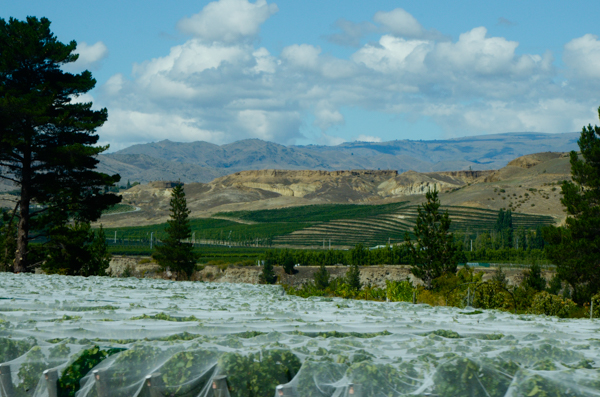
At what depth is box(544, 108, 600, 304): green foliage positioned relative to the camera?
1026 inches

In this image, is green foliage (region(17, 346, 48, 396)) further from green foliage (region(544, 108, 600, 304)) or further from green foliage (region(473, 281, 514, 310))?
green foliage (region(544, 108, 600, 304))

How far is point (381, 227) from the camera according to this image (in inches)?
4552

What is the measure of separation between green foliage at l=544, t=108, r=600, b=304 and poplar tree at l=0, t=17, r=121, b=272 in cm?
2224

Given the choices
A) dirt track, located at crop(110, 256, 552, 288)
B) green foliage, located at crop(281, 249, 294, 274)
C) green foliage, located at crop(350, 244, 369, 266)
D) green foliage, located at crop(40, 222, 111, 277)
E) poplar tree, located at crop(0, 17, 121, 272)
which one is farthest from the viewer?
green foliage, located at crop(350, 244, 369, 266)

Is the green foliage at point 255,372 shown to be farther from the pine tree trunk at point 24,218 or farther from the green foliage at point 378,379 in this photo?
the pine tree trunk at point 24,218

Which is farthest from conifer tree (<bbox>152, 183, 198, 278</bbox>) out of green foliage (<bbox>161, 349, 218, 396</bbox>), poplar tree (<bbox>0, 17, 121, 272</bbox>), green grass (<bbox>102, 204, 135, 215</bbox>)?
green grass (<bbox>102, 204, 135, 215</bbox>)

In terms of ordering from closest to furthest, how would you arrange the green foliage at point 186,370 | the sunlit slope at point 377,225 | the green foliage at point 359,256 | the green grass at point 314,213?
the green foliage at point 186,370 < the green foliage at point 359,256 < the sunlit slope at point 377,225 < the green grass at point 314,213

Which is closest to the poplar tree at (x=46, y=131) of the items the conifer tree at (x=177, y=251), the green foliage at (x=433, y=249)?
the green foliage at (x=433, y=249)

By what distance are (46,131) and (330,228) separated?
3895 inches

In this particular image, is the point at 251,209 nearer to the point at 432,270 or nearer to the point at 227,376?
the point at 432,270

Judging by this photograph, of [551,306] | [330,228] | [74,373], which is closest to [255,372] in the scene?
[74,373]

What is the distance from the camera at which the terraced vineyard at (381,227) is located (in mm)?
106875

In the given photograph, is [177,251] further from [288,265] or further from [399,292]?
[399,292]

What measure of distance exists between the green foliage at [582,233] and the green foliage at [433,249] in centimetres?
775
